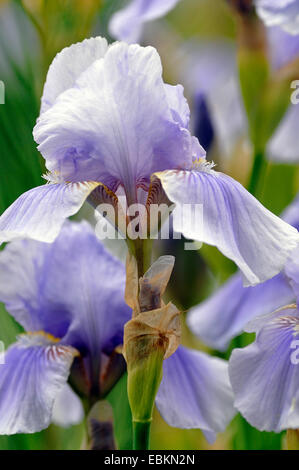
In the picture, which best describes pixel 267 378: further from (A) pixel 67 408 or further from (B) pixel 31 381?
(A) pixel 67 408

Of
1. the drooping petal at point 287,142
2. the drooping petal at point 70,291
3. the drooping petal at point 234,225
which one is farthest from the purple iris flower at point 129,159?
the drooping petal at point 287,142

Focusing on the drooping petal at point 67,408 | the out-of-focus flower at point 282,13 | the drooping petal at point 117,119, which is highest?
the out-of-focus flower at point 282,13

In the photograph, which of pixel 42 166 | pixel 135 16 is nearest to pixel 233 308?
pixel 42 166

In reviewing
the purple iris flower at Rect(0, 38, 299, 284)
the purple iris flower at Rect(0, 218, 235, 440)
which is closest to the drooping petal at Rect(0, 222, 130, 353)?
the purple iris flower at Rect(0, 218, 235, 440)

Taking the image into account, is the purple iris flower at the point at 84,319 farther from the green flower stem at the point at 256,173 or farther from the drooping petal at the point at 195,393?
the green flower stem at the point at 256,173

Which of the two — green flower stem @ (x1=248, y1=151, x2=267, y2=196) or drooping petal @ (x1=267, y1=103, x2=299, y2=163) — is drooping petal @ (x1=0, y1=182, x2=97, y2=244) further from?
drooping petal @ (x1=267, y1=103, x2=299, y2=163)

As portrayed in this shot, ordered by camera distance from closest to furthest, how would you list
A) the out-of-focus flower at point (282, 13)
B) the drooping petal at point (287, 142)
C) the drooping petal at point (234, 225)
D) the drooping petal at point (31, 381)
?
the drooping petal at point (234, 225), the drooping petal at point (31, 381), the out-of-focus flower at point (282, 13), the drooping petal at point (287, 142)
